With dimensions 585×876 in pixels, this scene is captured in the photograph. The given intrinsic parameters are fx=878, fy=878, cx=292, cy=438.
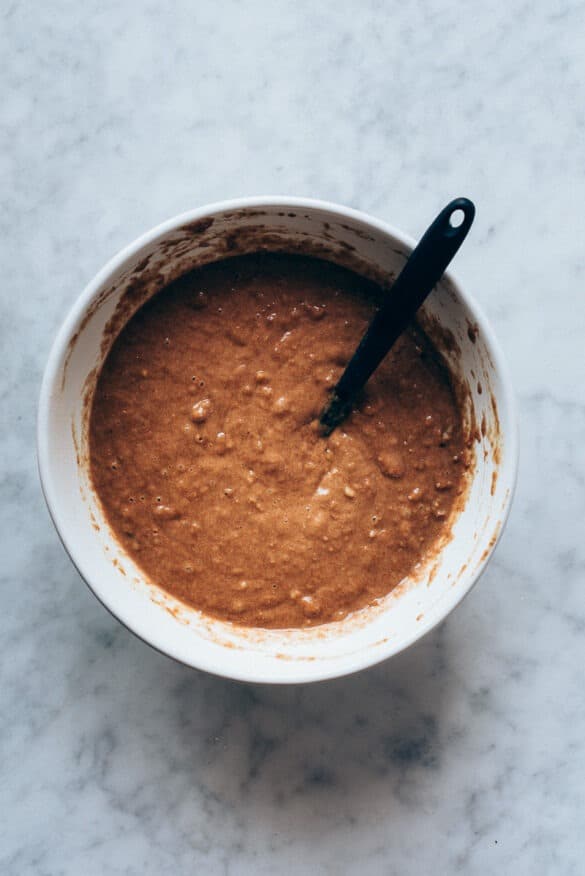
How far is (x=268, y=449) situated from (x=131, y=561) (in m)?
0.31

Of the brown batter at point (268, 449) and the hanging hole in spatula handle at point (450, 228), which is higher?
the hanging hole in spatula handle at point (450, 228)

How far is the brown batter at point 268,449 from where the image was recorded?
1.53m

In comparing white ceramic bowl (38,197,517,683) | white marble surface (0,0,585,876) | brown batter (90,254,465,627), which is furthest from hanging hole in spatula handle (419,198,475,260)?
white marble surface (0,0,585,876)

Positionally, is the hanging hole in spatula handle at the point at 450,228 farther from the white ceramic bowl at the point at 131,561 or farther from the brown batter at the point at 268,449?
the brown batter at the point at 268,449

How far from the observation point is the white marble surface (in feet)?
5.49

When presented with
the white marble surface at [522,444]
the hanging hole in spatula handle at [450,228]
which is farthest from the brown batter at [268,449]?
the hanging hole in spatula handle at [450,228]

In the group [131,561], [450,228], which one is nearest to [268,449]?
[131,561]

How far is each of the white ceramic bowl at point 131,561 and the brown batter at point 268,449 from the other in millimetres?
33

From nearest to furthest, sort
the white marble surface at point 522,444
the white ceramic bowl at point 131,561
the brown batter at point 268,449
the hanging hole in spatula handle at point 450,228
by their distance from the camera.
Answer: the hanging hole in spatula handle at point 450,228
the white ceramic bowl at point 131,561
the brown batter at point 268,449
the white marble surface at point 522,444

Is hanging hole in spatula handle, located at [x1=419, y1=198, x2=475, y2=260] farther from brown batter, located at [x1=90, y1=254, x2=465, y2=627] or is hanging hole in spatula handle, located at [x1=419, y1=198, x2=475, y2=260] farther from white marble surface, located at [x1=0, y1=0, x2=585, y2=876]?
white marble surface, located at [x1=0, y1=0, x2=585, y2=876]

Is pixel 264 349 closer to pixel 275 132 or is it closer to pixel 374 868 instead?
pixel 275 132

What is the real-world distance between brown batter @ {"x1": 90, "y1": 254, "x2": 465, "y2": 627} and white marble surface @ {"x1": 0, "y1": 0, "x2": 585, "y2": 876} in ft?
0.67

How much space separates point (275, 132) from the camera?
1675 mm

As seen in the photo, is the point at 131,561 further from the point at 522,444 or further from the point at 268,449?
the point at 522,444
